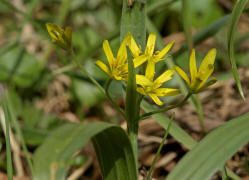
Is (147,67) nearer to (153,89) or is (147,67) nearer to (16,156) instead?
(153,89)

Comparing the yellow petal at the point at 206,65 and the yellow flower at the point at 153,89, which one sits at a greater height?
the yellow petal at the point at 206,65

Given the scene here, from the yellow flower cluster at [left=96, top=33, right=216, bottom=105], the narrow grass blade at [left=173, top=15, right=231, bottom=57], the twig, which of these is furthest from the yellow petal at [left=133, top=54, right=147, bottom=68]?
the twig

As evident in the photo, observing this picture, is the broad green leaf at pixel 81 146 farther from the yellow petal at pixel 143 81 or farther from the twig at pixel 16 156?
the twig at pixel 16 156

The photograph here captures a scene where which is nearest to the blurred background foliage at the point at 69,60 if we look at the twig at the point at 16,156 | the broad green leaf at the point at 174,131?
the twig at the point at 16,156

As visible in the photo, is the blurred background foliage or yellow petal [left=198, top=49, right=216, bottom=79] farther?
the blurred background foliage

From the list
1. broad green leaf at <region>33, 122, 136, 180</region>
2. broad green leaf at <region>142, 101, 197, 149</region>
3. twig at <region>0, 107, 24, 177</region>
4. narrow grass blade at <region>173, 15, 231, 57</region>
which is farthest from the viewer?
twig at <region>0, 107, 24, 177</region>

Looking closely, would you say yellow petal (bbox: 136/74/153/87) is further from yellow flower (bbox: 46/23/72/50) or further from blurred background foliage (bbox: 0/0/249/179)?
blurred background foliage (bbox: 0/0/249/179)
